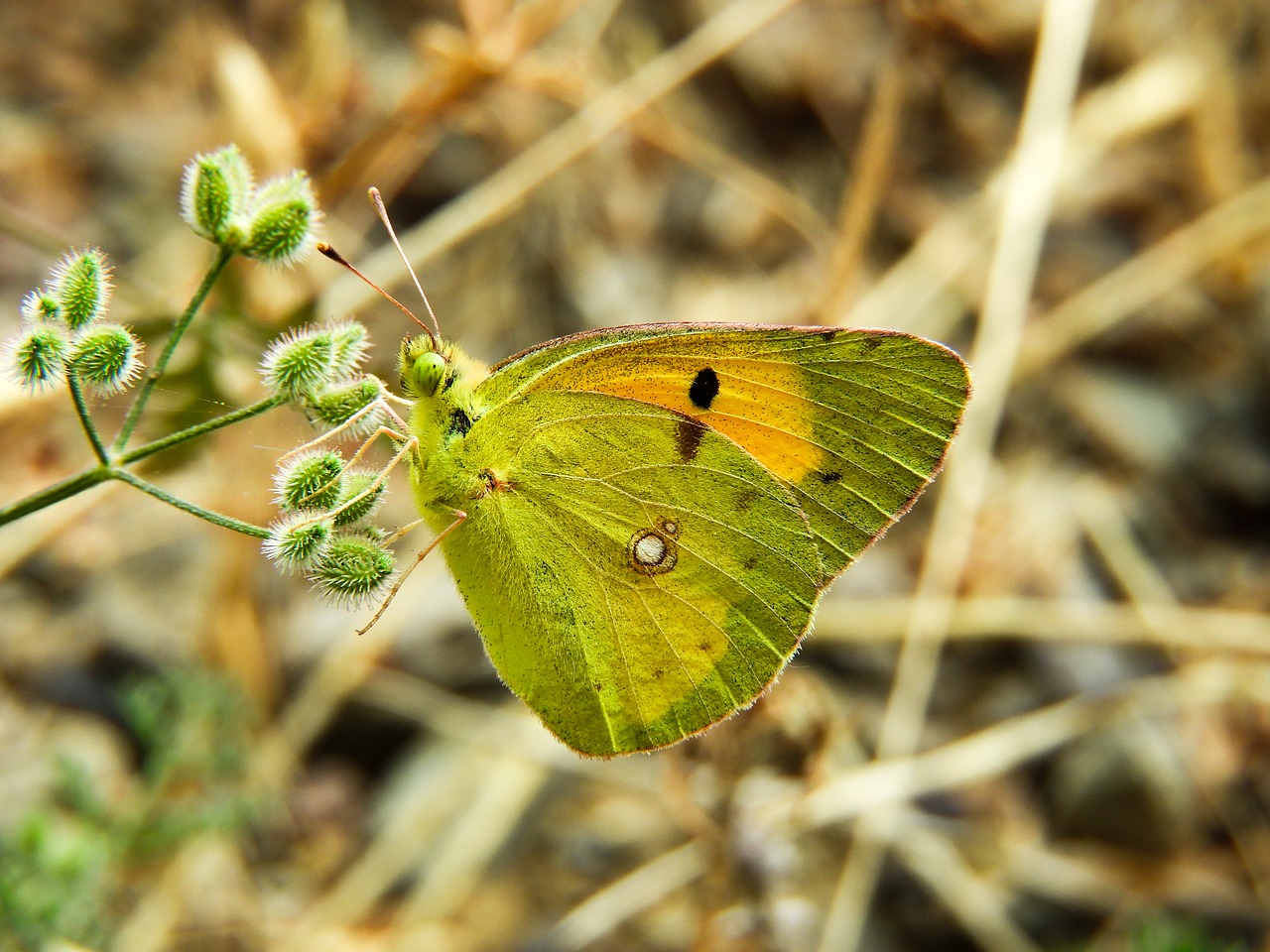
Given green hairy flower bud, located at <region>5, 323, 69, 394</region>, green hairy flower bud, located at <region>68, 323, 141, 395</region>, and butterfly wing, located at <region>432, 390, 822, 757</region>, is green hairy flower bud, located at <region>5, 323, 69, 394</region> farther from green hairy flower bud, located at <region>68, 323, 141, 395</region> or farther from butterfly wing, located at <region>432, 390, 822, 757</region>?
butterfly wing, located at <region>432, 390, 822, 757</region>

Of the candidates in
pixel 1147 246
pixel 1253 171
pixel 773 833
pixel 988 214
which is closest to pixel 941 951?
pixel 773 833

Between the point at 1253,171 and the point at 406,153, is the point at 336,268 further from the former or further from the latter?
the point at 1253,171

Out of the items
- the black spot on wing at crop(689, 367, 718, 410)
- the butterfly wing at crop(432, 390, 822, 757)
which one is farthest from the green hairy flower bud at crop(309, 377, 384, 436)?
the black spot on wing at crop(689, 367, 718, 410)

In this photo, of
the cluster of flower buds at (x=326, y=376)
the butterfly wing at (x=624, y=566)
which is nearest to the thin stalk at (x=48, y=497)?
the cluster of flower buds at (x=326, y=376)

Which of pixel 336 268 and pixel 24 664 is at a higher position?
pixel 336 268

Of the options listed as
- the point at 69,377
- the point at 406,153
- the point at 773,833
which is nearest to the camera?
the point at 69,377

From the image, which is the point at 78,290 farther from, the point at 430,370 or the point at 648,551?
the point at 648,551

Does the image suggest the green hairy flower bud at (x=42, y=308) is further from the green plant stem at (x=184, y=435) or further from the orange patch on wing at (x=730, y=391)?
the orange patch on wing at (x=730, y=391)
